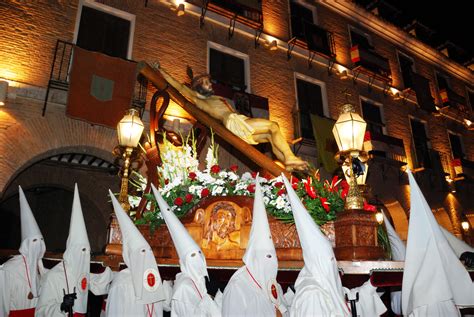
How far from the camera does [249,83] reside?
11984 millimetres

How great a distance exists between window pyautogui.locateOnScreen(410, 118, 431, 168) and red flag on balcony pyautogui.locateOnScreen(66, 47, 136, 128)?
1194 centimetres

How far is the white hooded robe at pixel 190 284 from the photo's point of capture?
3338mm

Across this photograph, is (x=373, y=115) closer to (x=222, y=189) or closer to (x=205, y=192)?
(x=222, y=189)

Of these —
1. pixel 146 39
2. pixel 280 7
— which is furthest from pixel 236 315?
pixel 280 7

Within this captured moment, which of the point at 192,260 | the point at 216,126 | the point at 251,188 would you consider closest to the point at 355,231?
the point at 251,188

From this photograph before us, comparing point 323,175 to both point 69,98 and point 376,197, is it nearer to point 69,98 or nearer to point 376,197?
point 376,197

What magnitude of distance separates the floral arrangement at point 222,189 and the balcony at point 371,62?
11.1 metres

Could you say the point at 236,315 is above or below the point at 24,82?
below

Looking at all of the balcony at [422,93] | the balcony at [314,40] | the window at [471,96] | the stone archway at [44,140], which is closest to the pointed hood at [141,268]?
the stone archway at [44,140]

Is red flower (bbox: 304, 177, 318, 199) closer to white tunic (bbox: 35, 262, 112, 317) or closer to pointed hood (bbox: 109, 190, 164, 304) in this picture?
pointed hood (bbox: 109, 190, 164, 304)

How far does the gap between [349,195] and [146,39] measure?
8.37 meters

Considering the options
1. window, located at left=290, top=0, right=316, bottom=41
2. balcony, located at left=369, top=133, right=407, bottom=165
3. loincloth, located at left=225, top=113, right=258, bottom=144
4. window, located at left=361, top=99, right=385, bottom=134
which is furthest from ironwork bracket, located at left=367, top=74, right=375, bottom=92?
loincloth, located at left=225, top=113, right=258, bottom=144

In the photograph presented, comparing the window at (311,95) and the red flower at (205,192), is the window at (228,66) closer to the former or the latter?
→ the window at (311,95)

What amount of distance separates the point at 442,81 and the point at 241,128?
58.9 feet
